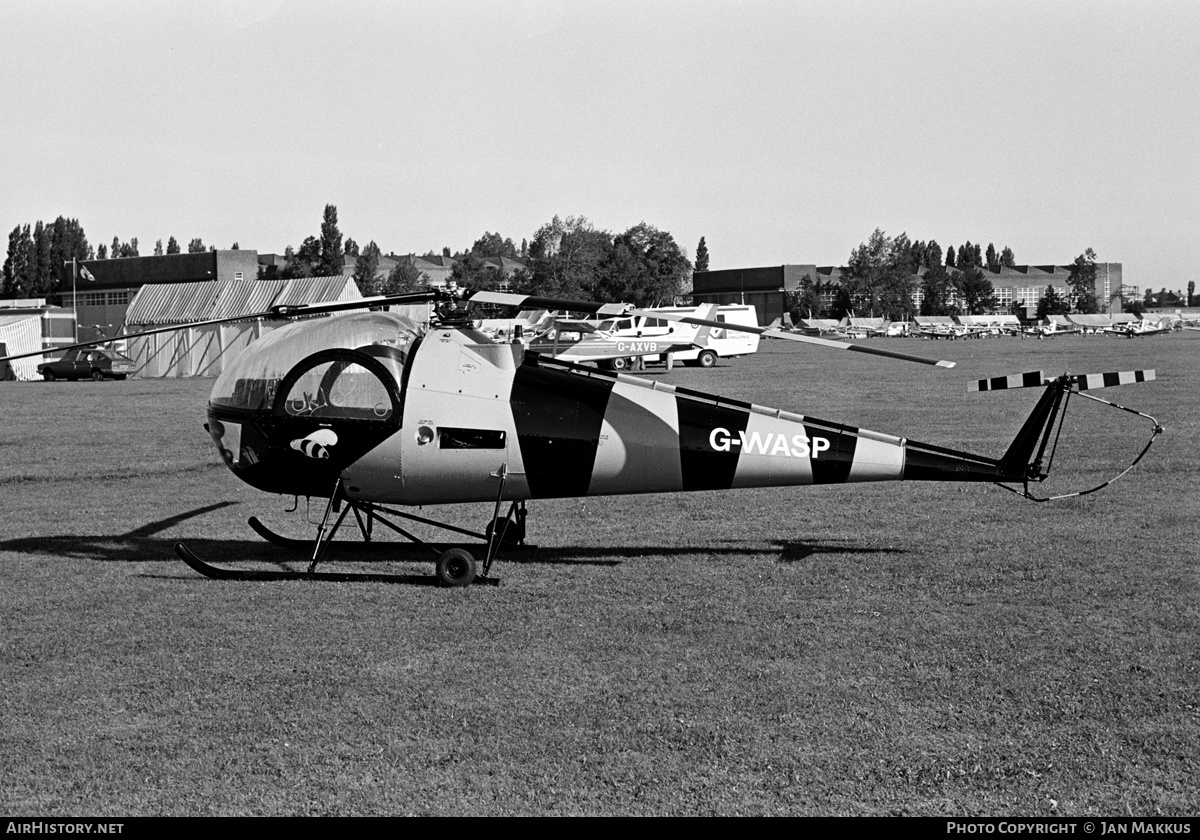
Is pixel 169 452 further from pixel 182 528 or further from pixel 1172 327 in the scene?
pixel 1172 327

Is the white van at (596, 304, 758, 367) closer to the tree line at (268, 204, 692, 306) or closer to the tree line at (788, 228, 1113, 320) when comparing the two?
the tree line at (268, 204, 692, 306)

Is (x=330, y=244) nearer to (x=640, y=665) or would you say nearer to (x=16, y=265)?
(x=16, y=265)

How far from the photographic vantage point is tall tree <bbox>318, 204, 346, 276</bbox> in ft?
386

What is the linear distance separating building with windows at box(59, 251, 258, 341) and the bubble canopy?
9667cm

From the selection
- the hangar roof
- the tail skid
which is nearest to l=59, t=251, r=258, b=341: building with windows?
the hangar roof

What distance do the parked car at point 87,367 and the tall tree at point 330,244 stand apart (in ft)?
228

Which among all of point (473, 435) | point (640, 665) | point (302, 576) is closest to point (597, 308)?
point (473, 435)

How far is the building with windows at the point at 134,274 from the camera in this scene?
104 m

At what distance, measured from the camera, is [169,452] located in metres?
20.0

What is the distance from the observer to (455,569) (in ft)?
32.1

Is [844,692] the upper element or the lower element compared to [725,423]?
lower

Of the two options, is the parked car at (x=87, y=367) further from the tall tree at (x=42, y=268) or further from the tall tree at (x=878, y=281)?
the tall tree at (x=878, y=281)
